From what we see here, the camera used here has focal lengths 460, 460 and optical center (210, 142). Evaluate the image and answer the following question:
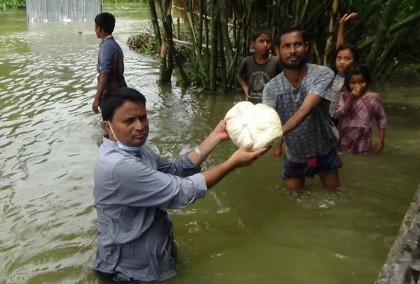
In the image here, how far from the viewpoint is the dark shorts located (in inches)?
144

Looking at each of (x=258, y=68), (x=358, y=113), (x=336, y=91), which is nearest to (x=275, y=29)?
(x=258, y=68)

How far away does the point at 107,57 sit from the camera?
16.6 ft

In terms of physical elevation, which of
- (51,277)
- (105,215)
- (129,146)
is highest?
(129,146)

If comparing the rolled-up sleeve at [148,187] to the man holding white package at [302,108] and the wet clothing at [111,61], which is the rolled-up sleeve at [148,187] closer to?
the man holding white package at [302,108]

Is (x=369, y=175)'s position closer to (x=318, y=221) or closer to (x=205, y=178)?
(x=318, y=221)

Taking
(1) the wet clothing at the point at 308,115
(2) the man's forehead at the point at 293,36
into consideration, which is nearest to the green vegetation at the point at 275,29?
(1) the wet clothing at the point at 308,115

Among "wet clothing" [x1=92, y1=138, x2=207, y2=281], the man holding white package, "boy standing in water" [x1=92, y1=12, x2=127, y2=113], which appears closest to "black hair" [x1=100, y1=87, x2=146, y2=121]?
"wet clothing" [x1=92, y1=138, x2=207, y2=281]

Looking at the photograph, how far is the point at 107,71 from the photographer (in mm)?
5109

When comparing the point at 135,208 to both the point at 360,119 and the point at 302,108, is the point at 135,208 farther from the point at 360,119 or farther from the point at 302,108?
the point at 360,119

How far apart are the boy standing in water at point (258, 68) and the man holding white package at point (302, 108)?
4.76 ft

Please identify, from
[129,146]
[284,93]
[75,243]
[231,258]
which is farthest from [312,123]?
[75,243]

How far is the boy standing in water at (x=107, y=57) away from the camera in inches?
196

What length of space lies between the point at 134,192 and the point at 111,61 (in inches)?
122

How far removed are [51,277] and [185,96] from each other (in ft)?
17.4
